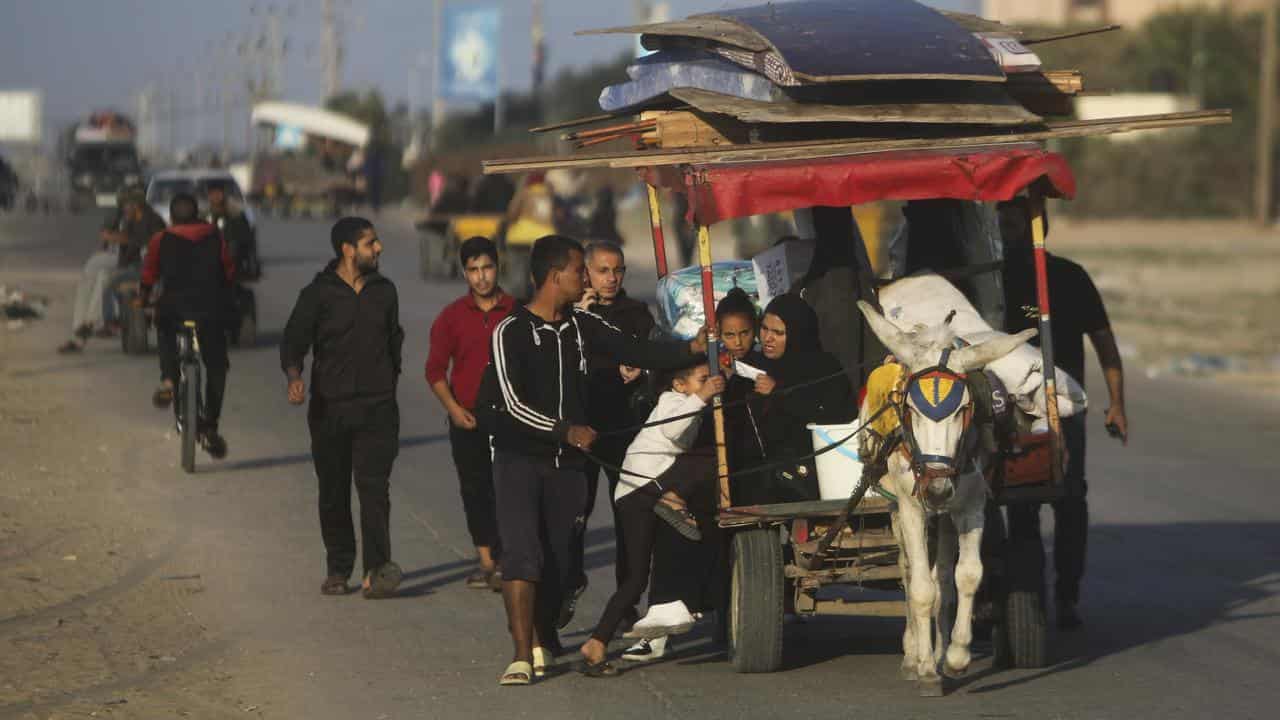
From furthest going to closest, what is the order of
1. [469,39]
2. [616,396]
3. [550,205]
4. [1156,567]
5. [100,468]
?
[469,39], [550,205], [100,468], [1156,567], [616,396]

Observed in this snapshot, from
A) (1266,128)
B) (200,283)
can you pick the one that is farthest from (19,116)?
(200,283)

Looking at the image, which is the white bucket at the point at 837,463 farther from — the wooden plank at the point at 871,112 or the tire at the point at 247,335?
the tire at the point at 247,335

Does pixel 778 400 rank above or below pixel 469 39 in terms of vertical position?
below

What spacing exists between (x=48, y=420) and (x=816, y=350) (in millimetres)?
10964

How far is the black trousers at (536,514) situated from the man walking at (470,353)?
1.58 metres

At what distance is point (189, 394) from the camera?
14.4 metres

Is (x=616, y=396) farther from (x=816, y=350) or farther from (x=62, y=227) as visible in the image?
(x=62, y=227)

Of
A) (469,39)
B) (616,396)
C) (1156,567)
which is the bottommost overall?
(1156,567)

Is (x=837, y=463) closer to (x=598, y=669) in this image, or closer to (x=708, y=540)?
(x=708, y=540)

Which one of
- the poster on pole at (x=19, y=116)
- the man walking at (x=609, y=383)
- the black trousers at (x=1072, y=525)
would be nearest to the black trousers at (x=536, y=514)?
the man walking at (x=609, y=383)

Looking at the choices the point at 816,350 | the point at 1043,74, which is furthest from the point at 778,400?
the point at 1043,74

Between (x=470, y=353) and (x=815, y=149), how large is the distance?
2416mm

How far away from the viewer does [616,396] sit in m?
9.03

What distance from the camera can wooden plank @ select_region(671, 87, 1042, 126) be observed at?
340 inches
